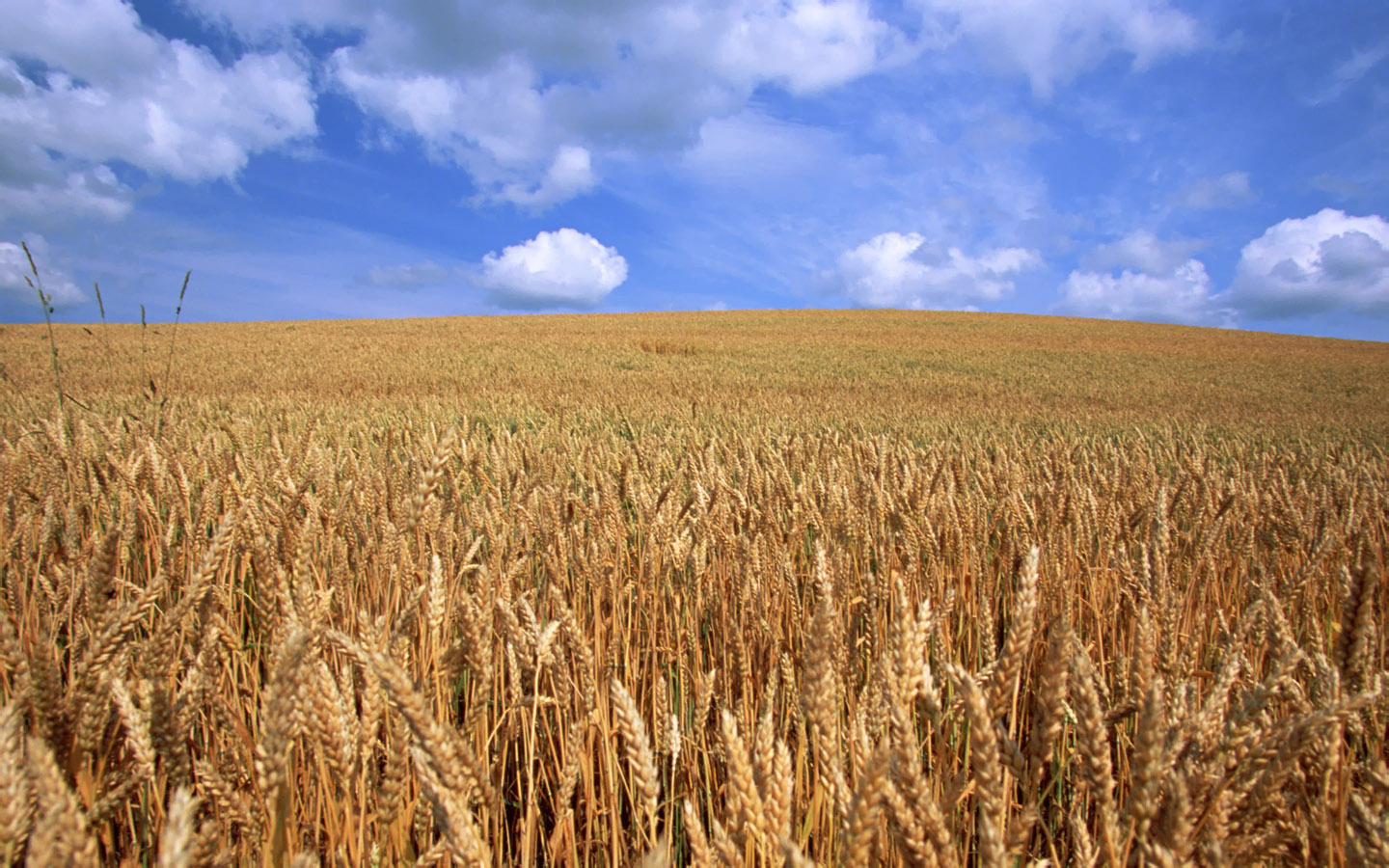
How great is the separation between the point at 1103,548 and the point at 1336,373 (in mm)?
20965

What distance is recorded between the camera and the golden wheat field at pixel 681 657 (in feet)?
2.46

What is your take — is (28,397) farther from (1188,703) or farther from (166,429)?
(1188,703)

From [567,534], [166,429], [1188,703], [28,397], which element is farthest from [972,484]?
[28,397]

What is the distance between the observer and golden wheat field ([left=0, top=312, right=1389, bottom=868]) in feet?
2.46

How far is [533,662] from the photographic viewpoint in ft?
4.17

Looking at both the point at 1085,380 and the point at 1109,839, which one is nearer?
the point at 1109,839

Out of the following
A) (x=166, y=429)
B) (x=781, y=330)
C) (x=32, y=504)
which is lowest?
(x=32, y=504)

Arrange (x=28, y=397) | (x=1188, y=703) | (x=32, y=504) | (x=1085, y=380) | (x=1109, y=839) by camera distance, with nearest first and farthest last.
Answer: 1. (x=1109, y=839)
2. (x=1188, y=703)
3. (x=32, y=504)
4. (x=28, y=397)
5. (x=1085, y=380)

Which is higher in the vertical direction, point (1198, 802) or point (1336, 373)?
point (1336, 373)

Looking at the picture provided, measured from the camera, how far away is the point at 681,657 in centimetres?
174

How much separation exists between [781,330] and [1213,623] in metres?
26.1

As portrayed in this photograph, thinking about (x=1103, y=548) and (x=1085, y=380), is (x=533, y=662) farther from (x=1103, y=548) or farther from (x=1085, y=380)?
(x=1085, y=380)

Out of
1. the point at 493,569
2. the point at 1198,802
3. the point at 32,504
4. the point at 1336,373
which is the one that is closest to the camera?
the point at 1198,802

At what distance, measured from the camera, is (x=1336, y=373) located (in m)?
17.0
